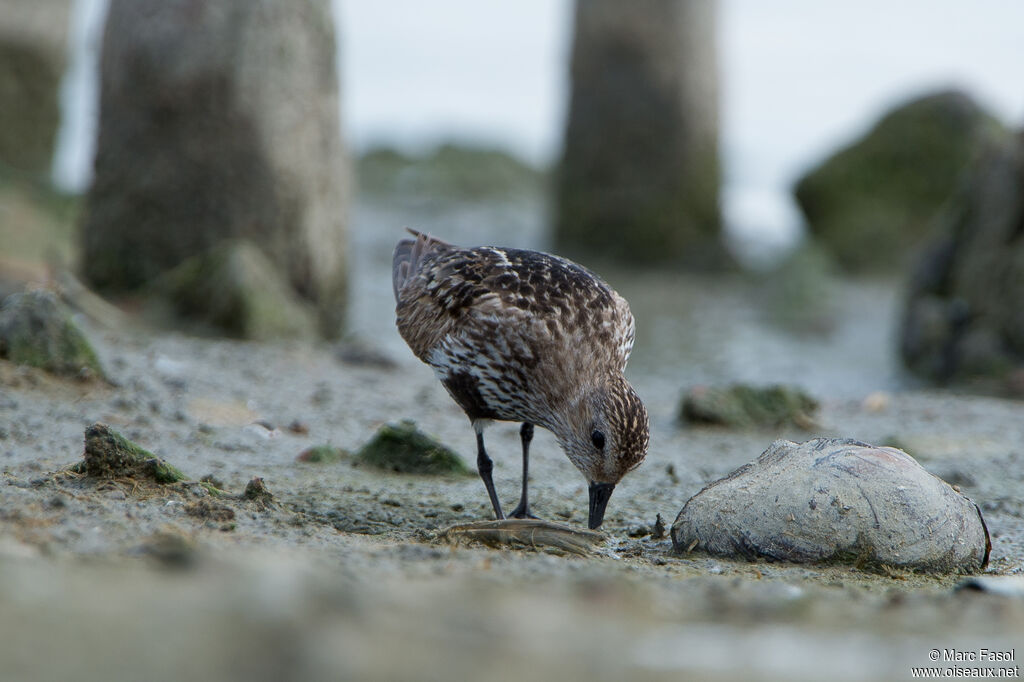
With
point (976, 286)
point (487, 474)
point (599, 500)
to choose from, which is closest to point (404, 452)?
point (487, 474)

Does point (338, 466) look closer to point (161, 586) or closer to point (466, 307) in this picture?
point (466, 307)

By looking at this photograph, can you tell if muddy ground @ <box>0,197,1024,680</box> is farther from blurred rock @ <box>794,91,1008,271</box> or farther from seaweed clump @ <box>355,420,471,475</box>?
blurred rock @ <box>794,91,1008,271</box>

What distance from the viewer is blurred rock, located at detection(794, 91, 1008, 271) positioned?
15.9 metres

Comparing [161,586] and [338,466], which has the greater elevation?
[161,586]

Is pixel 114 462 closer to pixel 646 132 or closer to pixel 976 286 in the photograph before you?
pixel 976 286

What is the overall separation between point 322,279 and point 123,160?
1734mm

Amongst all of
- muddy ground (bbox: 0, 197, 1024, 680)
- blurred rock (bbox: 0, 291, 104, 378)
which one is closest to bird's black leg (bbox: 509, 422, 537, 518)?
muddy ground (bbox: 0, 197, 1024, 680)

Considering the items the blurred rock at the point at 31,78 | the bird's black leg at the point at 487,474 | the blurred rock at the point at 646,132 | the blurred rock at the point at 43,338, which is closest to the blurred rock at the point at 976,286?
the blurred rock at the point at 646,132

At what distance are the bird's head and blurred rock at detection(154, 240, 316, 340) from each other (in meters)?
4.15

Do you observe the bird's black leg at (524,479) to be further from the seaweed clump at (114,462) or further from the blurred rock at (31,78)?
the blurred rock at (31,78)

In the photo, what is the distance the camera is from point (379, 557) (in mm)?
3609

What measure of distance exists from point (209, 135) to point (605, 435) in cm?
522

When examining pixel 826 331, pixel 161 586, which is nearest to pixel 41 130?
pixel 826 331

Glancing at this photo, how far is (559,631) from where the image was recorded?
8.20 ft
